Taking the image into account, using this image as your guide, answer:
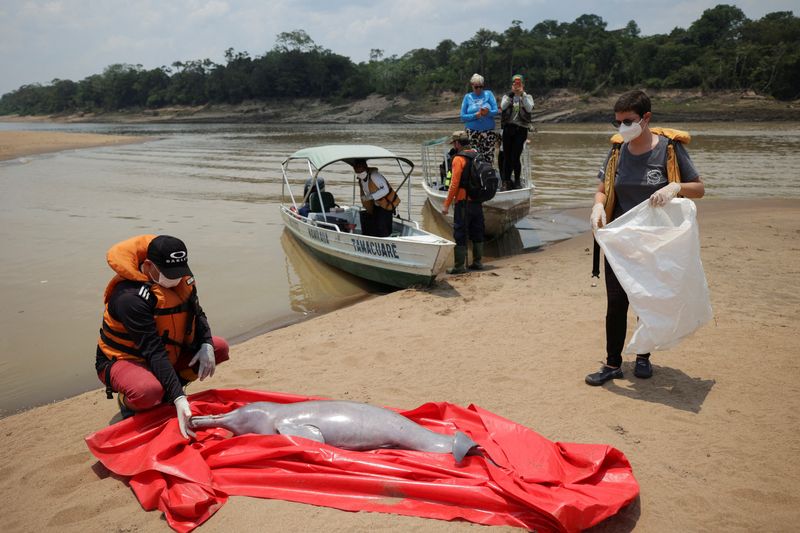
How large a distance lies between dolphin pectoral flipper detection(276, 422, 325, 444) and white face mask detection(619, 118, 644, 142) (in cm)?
336

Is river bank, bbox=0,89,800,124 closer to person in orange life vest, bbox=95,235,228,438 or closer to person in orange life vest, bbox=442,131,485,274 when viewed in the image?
person in orange life vest, bbox=442,131,485,274

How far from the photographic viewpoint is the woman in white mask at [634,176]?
14.8 ft

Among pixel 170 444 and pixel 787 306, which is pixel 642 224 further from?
pixel 170 444

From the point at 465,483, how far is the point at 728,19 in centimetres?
8163

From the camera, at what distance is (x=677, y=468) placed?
3.80m

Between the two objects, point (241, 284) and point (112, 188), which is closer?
point (241, 284)

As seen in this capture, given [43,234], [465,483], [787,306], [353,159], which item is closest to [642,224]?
[465,483]

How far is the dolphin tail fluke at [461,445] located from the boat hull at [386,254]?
4.70 metres

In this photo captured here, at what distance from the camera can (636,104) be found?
14.6 ft

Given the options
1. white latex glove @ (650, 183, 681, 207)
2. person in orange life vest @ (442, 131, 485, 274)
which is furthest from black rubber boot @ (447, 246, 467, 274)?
white latex glove @ (650, 183, 681, 207)

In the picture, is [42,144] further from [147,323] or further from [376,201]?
[147,323]

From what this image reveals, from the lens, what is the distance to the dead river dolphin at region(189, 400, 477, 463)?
4.03 meters

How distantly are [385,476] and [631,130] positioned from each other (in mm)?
3264

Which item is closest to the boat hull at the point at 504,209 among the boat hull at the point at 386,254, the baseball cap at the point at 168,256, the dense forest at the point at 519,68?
the boat hull at the point at 386,254
